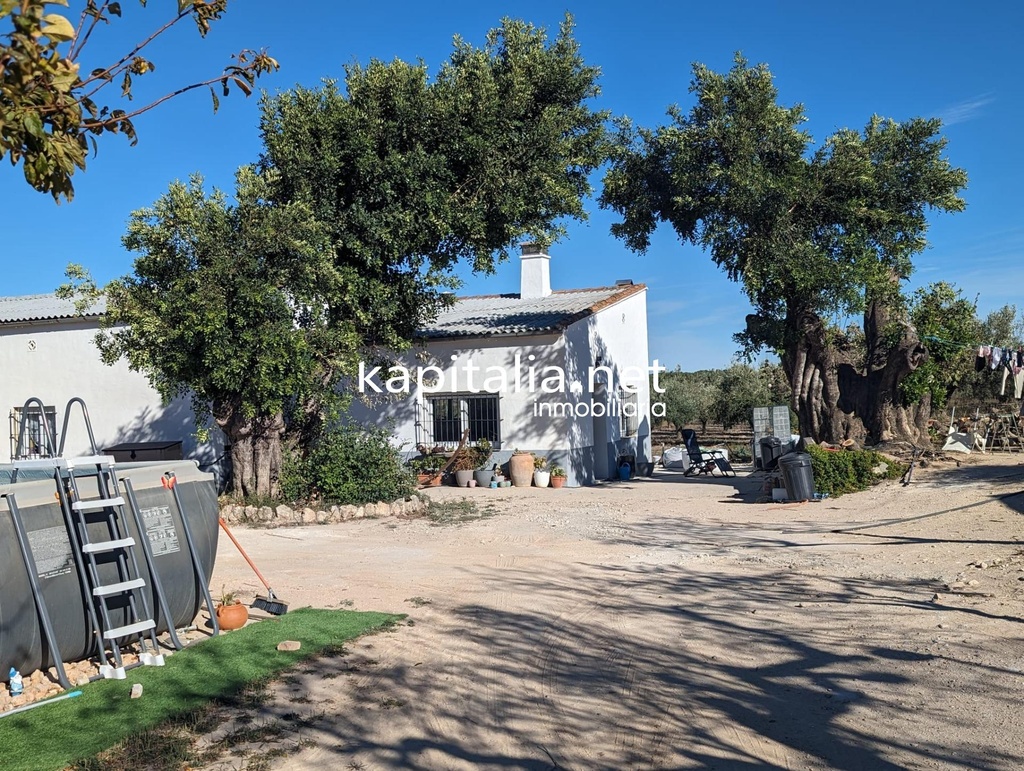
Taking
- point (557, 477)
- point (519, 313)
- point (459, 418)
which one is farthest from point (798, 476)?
point (519, 313)

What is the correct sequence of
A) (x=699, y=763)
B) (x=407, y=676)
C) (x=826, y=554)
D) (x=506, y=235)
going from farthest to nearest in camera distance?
(x=506, y=235)
(x=826, y=554)
(x=407, y=676)
(x=699, y=763)

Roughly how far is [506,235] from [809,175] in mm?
7254

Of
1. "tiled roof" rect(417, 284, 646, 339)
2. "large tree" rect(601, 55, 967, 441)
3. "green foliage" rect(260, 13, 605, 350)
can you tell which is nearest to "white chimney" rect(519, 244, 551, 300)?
"tiled roof" rect(417, 284, 646, 339)

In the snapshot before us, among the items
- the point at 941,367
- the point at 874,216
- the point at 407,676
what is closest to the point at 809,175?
the point at 874,216

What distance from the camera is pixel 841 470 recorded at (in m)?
16.7

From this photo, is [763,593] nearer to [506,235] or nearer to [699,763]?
[699,763]

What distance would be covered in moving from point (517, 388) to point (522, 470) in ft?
6.62

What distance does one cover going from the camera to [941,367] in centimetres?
2161

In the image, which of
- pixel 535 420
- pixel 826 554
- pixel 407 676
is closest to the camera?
pixel 407 676

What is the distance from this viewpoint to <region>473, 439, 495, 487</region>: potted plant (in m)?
20.2

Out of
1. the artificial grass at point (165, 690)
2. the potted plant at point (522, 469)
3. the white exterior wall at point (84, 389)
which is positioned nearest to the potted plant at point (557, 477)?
the potted plant at point (522, 469)

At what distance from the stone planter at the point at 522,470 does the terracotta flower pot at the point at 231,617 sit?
1260 cm

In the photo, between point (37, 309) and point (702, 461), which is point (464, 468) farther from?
point (37, 309)

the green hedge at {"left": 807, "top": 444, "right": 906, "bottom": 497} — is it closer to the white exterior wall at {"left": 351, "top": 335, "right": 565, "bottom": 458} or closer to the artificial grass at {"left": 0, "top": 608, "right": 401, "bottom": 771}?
the white exterior wall at {"left": 351, "top": 335, "right": 565, "bottom": 458}
